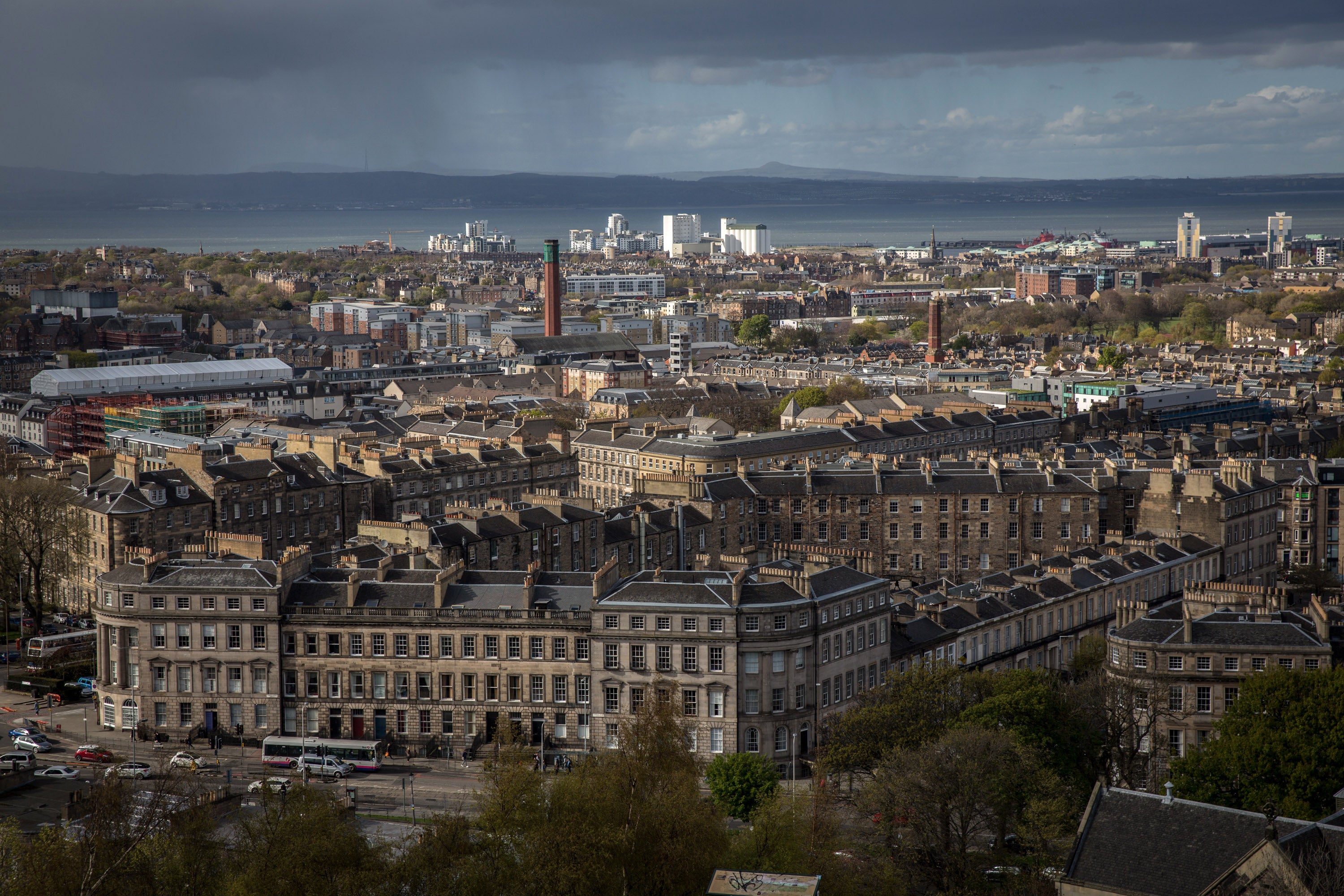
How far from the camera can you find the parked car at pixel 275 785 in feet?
146

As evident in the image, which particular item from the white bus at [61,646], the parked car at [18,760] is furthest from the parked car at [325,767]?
the white bus at [61,646]

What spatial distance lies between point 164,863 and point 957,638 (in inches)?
1197

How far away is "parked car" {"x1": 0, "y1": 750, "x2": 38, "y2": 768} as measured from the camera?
2074 inches

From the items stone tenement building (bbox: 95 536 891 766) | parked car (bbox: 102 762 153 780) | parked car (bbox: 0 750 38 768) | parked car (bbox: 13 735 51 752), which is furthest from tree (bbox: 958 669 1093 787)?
parked car (bbox: 13 735 51 752)

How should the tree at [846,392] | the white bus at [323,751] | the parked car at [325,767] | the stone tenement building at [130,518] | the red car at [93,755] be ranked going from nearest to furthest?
the parked car at [325,767], the white bus at [323,751], the red car at [93,755], the stone tenement building at [130,518], the tree at [846,392]

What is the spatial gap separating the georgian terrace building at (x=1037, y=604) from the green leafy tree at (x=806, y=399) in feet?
214

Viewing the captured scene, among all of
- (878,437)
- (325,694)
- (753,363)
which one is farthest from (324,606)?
(753,363)

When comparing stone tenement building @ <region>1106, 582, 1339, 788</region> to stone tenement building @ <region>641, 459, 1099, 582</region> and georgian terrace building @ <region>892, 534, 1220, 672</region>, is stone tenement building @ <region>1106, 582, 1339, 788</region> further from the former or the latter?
stone tenement building @ <region>641, 459, 1099, 582</region>

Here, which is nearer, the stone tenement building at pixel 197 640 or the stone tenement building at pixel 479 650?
the stone tenement building at pixel 479 650

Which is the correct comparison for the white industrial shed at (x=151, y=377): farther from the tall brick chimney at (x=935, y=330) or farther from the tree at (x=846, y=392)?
the tall brick chimney at (x=935, y=330)

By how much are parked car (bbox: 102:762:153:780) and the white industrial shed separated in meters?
99.4

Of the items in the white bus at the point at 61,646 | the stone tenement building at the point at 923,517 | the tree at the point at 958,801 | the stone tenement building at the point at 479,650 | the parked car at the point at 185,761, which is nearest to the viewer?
the tree at the point at 958,801

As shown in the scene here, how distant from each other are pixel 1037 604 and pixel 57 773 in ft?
112

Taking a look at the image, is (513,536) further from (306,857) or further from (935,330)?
(935,330)
